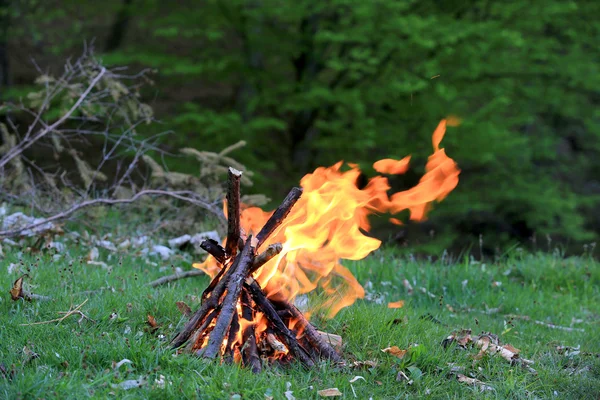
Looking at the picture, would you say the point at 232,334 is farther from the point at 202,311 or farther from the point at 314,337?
the point at 314,337

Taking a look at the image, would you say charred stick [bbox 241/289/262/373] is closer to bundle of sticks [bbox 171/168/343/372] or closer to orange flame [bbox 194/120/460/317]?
bundle of sticks [bbox 171/168/343/372]

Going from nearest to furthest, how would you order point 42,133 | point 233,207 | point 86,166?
1. point 233,207
2. point 42,133
3. point 86,166

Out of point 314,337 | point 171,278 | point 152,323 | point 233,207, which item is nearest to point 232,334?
point 314,337

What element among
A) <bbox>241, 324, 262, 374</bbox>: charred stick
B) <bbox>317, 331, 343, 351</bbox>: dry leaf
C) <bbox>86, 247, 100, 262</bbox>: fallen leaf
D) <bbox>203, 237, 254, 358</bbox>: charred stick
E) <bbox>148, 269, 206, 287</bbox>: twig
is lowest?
<bbox>86, 247, 100, 262</bbox>: fallen leaf

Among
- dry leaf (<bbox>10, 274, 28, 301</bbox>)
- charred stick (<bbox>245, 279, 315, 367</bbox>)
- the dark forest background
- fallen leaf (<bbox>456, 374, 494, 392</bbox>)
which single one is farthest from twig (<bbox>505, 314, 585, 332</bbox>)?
the dark forest background

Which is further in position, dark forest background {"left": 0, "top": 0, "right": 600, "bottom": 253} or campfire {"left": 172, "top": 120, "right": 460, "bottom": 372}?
dark forest background {"left": 0, "top": 0, "right": 600, "bottom": 253}

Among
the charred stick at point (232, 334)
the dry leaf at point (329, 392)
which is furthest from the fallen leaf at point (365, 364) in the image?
the charred stick at point (232, 334)

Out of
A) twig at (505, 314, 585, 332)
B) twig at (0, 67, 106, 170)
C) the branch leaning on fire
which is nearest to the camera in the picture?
twig at (505, 314, 585, 332)

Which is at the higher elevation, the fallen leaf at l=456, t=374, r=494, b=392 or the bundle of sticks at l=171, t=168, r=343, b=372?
the bundle of sticks at l=171, t=168, r=343, b=372

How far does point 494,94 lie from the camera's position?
40.1 feet

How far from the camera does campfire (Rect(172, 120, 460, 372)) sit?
3682 mm

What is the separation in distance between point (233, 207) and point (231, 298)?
49 centimetres

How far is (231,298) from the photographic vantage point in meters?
3.66

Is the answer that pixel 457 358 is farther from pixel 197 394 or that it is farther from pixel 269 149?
pixel 269 149
